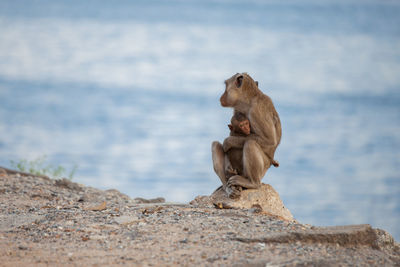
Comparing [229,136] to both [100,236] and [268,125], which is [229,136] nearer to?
[268,125]

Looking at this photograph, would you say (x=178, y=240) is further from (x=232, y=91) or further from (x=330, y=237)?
(x=232, y=91)

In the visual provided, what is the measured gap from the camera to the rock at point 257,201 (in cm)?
998

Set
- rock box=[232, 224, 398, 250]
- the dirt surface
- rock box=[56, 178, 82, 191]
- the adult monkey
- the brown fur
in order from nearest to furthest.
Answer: the dirt surface, rock box=[232, 224, 398, 250], the adult monkey, the brown fur, rock box=[56, 178, 82, 191]

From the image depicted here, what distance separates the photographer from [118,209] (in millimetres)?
10070

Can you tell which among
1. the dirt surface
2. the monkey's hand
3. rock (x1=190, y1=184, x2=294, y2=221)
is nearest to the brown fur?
the monkey's hand

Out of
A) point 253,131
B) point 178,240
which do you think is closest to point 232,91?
point 253,131

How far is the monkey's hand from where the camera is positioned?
33.0 feet

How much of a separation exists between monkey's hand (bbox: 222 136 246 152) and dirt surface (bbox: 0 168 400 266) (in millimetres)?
1160

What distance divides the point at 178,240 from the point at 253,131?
2.83 m

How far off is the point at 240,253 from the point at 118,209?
130 inches

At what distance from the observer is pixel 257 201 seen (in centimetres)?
1022

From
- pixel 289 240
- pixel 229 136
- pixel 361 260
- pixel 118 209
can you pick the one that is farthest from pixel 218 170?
pixel 361 260

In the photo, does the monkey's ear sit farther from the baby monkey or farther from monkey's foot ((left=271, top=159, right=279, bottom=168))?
monkey's foot ((left=271, top=159, right=279, bottom=168))

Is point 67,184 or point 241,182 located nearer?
point 241,182
